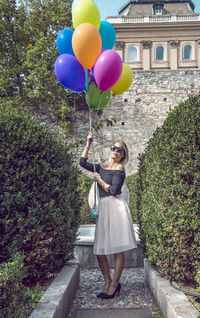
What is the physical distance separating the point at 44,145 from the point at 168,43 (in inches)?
827

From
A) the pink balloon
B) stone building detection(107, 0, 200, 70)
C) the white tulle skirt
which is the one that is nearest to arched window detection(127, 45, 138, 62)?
stone building detection(107, 0, 200, 70)

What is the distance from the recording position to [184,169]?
2.38m

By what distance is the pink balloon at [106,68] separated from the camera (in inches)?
116

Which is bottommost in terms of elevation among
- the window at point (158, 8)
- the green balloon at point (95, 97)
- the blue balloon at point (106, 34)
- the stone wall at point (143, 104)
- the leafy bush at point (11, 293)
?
the leafy bush at point (11, 293)

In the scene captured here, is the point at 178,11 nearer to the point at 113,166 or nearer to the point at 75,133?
the point at 75,133

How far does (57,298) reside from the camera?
→ 214 centimetres

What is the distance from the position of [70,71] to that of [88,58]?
0.78 feet

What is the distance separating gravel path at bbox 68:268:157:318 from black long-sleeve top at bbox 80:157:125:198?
100cm

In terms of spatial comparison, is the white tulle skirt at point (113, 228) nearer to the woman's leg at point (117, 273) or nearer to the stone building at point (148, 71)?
the woman's leg at point (117, 273)

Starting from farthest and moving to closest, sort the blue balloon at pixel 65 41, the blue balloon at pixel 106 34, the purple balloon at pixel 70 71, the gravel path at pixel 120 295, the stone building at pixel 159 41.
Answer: the stone building at pixel 159 41, the blue balloon at pixel 106 34, the blue balloon at pixel 65 41, the purple balloon at pixel 70 71, the gravel path at pixel 120 295

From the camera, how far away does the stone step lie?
2523 mm

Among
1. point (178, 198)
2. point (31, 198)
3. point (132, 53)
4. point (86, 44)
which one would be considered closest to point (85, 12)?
point (86, 44)

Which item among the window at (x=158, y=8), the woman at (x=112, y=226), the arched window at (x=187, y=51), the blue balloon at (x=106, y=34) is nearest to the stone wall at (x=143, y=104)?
the arched window at (x=187, y=51)

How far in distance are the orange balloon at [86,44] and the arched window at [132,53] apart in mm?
19255
